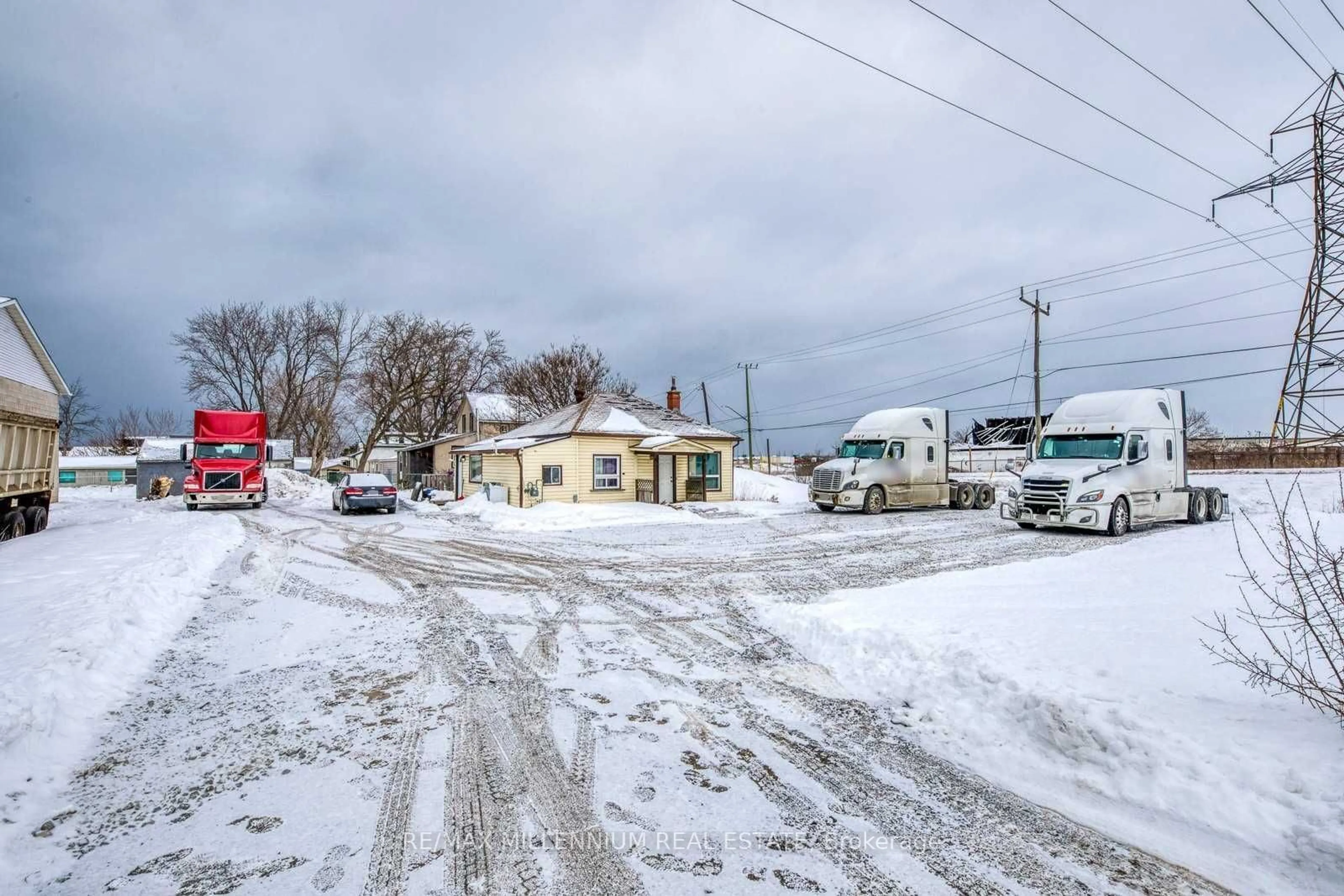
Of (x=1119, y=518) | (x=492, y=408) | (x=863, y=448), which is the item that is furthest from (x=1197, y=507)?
(x=492, y=408)

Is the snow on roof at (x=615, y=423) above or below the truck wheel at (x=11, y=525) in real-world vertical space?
above

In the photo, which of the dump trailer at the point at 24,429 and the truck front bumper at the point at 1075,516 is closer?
the dump trailer at the point at 24,429

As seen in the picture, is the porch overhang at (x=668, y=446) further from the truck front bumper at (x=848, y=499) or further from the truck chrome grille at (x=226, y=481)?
the truck chrome grille at (x=226, y=481)

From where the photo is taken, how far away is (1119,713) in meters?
3.84

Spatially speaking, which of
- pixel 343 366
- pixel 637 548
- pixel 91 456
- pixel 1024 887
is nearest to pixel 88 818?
pixel 1024 887

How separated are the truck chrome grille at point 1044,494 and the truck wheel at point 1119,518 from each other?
1002 millimetres

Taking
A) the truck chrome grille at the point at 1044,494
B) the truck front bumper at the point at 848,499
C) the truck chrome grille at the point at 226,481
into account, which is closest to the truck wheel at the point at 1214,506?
the truck chrome grille at the point at 1044,494

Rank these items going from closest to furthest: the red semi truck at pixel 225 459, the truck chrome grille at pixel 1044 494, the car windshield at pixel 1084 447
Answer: the truck chrome grille at pixel 1044 494 → the car windshield at pixel 1084 447 → the red semi truck at pixel 225 459

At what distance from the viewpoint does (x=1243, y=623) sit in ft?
17.4

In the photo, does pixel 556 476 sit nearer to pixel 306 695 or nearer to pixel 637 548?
pixel 637 548

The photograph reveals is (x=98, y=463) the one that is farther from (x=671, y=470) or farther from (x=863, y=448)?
(x=863, y=448)

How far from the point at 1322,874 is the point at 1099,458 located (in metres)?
14.0

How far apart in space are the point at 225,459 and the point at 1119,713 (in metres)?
28.1

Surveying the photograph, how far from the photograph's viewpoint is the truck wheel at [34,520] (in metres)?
14.6
